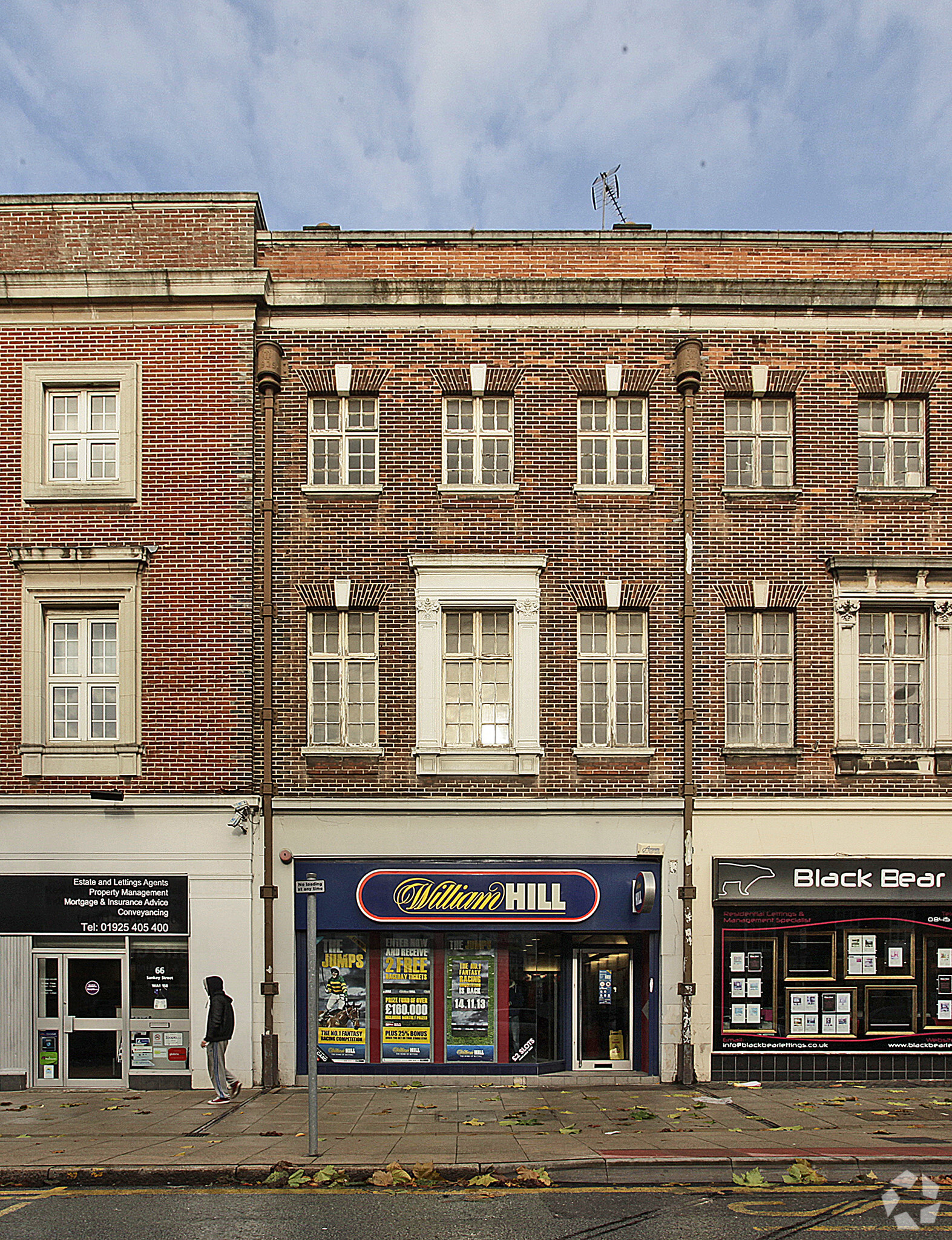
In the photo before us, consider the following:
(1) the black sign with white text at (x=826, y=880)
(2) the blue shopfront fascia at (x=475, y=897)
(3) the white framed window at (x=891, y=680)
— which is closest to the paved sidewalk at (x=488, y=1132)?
(2) the blue shopfront fascia at (x=475, y=897)

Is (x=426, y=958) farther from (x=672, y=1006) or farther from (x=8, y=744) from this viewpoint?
(x=8, y=744)

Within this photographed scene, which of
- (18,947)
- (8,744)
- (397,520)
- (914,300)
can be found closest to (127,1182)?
(18,947)

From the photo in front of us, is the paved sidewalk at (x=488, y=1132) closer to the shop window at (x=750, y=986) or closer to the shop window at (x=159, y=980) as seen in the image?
the shop window at (x=750, y=986)

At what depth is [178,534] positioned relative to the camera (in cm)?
1393

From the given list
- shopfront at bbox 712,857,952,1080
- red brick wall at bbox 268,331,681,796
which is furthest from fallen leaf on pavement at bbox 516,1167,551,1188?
red brick wall at bbox 268,331,681,796

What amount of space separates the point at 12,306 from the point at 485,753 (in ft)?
31.9

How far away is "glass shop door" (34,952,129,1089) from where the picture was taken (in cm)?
1333

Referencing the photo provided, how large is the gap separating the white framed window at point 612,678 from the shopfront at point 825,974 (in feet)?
7.72

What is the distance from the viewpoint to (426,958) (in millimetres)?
13695

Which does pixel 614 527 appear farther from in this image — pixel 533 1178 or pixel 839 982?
pixel 533 1178

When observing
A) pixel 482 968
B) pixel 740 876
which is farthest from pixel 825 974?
pixel 482 968

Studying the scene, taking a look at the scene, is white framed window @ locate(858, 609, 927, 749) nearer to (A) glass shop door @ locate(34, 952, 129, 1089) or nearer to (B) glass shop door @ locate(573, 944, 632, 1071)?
(B) glass shop door @ locate(573, 944, 632, 1071)

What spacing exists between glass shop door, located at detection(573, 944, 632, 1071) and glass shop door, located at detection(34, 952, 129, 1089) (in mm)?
6461

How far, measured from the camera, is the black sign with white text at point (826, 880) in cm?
1360
